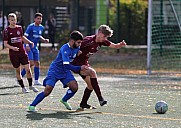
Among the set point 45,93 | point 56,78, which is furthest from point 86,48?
point 45,93

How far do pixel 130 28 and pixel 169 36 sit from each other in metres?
6.69

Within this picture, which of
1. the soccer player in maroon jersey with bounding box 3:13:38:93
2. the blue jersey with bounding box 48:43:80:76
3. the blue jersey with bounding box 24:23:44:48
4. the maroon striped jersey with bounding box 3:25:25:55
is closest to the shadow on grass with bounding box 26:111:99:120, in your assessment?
the blue jersey with bounding box 48:43:80:76

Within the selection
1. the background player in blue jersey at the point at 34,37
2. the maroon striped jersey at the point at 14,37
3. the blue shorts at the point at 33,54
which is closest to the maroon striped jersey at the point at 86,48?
the maroon striped jersey at the point at 14,37

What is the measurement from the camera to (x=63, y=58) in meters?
11.8

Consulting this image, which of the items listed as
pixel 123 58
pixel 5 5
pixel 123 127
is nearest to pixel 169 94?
pixel 123 127

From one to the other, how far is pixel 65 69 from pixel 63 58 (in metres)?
0.38

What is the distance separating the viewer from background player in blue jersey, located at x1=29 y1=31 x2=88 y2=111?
38.7 feet

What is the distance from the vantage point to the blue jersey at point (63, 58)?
11.8 metres

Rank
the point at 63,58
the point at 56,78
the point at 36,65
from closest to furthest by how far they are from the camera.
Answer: the point at 63,58 < the point at 56,78 < the point at 36,65

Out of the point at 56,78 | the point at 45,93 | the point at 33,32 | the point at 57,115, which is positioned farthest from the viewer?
the point at 33,32

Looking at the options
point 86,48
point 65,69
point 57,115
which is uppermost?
point 86,48

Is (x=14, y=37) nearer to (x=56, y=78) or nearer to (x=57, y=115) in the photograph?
(x=56, y=78)

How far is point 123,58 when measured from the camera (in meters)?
29.0

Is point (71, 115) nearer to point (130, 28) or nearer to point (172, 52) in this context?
point (172, 52)
